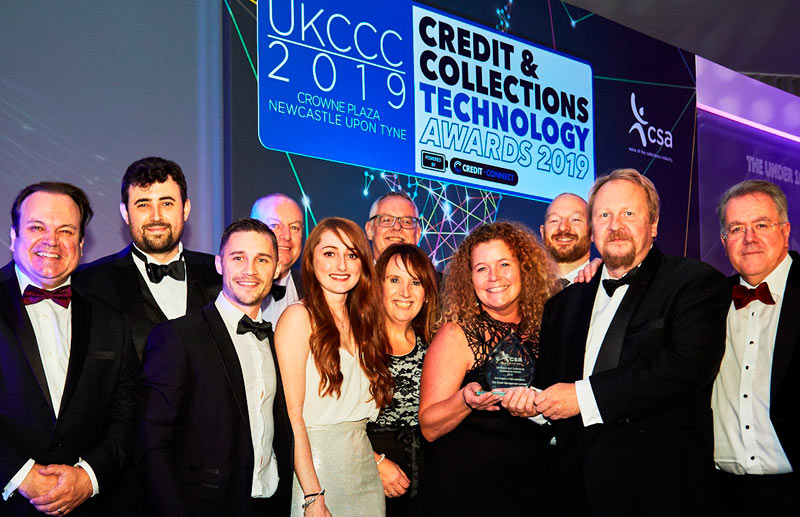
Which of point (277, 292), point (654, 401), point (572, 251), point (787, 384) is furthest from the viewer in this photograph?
point (572, 251)

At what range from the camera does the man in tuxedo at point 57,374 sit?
3127 mm

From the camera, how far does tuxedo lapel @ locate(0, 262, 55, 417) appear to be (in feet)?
10.5

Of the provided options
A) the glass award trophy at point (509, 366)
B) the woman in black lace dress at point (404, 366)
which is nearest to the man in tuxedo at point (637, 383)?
the glass award trophy at point (509, 366)

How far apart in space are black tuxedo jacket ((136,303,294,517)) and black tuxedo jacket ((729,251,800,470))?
210cm

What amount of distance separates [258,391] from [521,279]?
4.31 feet

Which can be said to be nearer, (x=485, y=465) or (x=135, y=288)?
(x=485, y=465)

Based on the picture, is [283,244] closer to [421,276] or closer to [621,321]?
[421,276]

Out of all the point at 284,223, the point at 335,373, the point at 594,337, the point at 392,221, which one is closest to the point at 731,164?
the point at 392,221

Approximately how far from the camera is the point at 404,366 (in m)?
3.93

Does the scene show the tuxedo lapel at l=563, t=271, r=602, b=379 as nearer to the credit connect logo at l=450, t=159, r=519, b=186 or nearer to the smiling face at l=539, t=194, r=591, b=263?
the smiling face at l=539, t=194, r=591, b=263

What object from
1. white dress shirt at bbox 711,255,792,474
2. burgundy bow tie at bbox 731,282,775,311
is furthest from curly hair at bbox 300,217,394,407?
burgundy bow tie at bbox 731,282,775,311

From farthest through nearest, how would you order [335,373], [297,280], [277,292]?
[297,280] → [277,292] → [335,373]

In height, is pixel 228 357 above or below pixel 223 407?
above

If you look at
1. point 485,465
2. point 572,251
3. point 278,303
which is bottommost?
point 485,465
